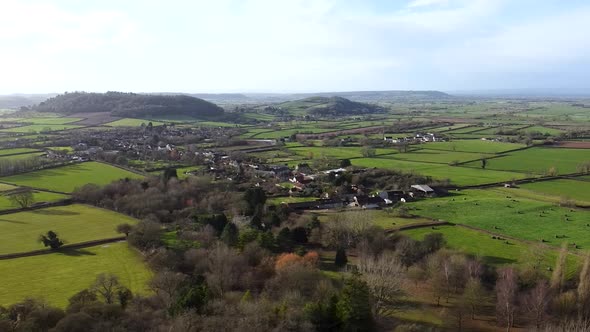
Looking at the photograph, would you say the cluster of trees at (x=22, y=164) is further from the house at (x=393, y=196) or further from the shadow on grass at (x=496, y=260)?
the shadow on grass at (x=496, y=260)

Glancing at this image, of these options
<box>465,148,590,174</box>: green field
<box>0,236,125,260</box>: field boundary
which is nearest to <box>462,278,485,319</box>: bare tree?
<box>0,236,125,260</box>: field boundary

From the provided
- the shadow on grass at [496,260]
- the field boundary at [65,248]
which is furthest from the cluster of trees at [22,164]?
the shadow on grass at [496,260]

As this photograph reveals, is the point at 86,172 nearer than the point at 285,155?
Yes

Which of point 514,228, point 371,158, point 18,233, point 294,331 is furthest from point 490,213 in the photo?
point 18,233

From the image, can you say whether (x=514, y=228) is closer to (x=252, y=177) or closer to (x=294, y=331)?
(x=294, y=331)

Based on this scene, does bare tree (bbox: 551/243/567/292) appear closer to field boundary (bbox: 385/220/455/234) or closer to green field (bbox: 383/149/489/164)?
field boundary (bbox: 385/220/455/234)

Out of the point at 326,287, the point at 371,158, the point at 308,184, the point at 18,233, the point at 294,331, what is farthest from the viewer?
the point at 371,158

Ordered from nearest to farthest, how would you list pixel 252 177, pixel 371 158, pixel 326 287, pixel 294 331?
1. pixel 294 331
2. pixel 326 287
3. pixel 252 177
4. pixel 371 158
